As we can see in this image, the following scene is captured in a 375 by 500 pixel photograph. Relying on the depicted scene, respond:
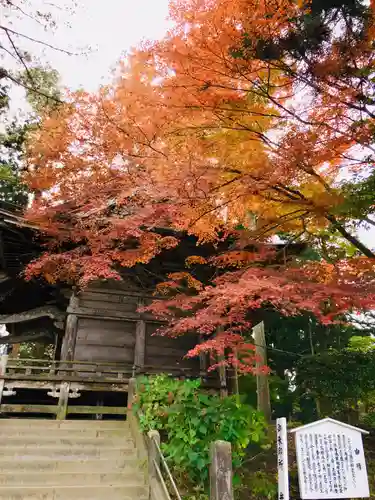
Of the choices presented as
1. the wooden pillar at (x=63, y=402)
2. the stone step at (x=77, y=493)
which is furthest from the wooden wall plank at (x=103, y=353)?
the stone step at (x=77, y=493)

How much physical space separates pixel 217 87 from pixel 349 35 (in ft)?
7.26

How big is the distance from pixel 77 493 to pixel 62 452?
4.17 ft

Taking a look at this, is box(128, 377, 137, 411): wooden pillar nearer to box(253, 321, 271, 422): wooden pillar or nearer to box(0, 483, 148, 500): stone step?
box(0, 483, 148, 500): stone step

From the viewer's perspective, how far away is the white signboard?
632 centimetres

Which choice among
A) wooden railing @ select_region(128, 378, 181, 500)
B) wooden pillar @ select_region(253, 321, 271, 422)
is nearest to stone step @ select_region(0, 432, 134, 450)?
wooden railing @ select_region(128, 378, 181, 500)

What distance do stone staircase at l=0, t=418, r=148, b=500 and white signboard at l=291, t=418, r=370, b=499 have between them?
2723 millimetres

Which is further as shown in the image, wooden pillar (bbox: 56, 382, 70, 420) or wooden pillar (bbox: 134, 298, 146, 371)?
wooden pillar (bbox: 134, 298, 146, 371)

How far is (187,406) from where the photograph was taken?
691 centimetres

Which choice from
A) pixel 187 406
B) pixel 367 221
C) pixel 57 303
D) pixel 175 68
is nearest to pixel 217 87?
pixel 175 68

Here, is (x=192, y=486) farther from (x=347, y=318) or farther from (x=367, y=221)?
(x=347, y=318)

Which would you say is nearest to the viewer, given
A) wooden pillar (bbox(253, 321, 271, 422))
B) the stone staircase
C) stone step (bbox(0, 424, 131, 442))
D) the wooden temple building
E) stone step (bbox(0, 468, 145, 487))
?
the stone staircase

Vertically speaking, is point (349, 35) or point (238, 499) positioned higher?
point (349, 35)

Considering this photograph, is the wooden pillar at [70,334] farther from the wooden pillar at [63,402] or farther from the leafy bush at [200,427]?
the leafy bush at [200,427]

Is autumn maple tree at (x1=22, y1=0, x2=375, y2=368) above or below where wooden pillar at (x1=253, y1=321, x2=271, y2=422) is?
above
